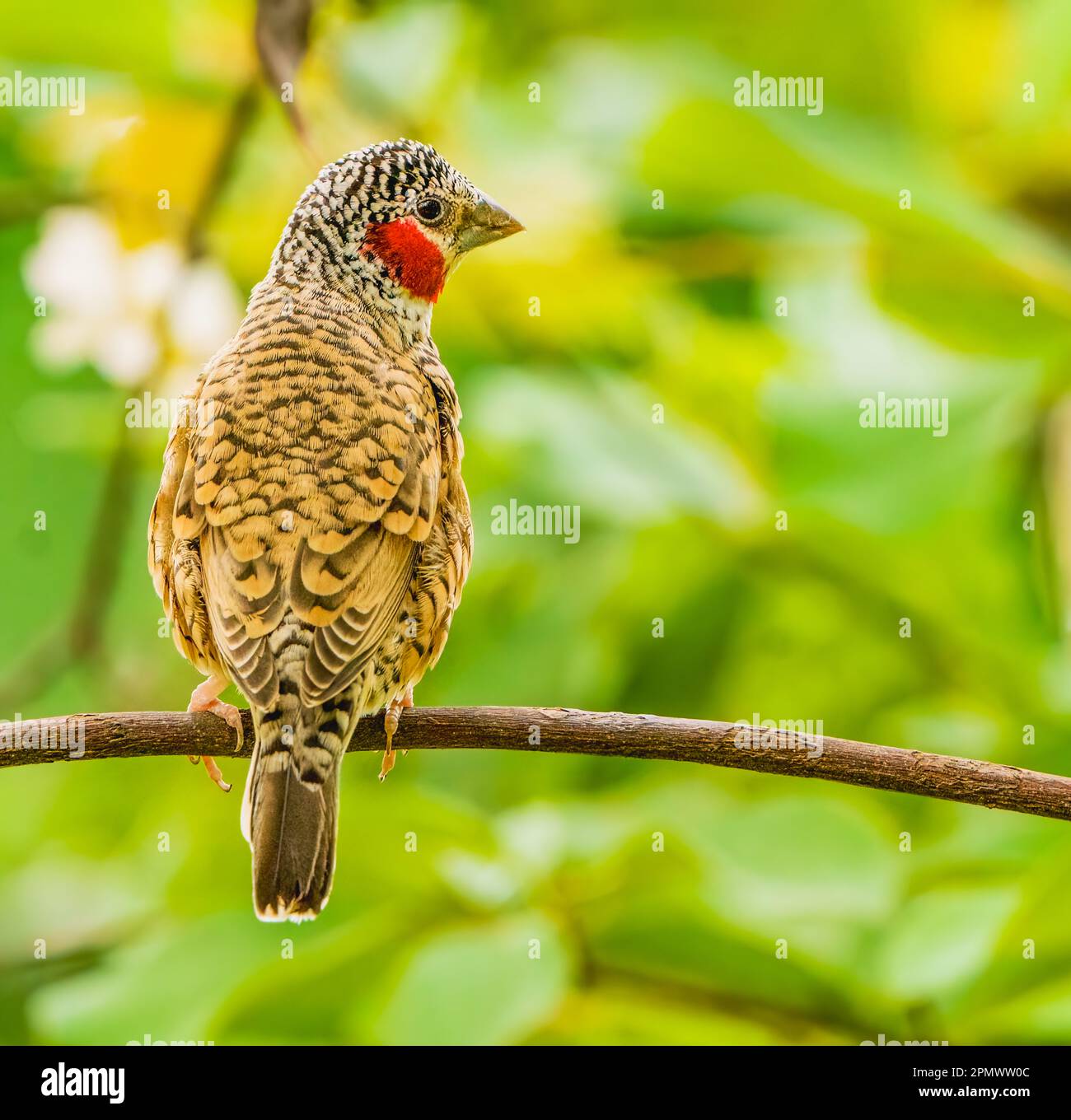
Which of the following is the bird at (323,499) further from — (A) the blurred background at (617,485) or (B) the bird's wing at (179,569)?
(A) the blurred background at (617,485)

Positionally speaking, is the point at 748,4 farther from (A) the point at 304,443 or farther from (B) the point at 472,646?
(A) the point at 304,443

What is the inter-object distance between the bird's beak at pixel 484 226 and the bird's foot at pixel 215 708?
1.06 metres

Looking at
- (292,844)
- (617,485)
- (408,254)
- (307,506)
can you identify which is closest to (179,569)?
(307,506)

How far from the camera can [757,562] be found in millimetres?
3791

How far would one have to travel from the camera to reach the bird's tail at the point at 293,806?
90.4 inches

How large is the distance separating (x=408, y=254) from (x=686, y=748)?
1468 millimetres

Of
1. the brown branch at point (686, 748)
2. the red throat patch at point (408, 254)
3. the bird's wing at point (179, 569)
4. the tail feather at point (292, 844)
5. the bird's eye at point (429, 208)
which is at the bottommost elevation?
the tail feather at point (292, 844)

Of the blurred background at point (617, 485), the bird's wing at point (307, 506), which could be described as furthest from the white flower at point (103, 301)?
the bird's wing at point (307, 506)

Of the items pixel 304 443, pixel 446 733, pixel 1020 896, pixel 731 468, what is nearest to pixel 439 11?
pixel 731 468

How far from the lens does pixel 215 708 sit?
99.8 inches

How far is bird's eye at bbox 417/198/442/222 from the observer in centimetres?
312

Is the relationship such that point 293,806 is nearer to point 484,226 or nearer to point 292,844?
point 292,844

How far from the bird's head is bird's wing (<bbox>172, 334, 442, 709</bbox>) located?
334 mm

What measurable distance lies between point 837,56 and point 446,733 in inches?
106
